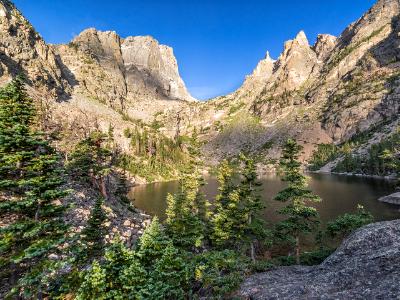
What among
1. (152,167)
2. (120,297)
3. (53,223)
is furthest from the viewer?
(152,167)

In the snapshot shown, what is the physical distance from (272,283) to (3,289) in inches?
766

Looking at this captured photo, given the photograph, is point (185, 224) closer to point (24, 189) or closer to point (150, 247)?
point (150, 247)

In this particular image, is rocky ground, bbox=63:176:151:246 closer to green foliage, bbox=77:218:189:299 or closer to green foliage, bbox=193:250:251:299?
green foliage, bbox=193:250:251:299

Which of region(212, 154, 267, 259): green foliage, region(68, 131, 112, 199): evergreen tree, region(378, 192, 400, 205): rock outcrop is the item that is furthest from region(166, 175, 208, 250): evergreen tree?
region(378, 192, 400, 205): rock outcrop

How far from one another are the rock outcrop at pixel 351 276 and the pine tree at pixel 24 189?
14.0 m

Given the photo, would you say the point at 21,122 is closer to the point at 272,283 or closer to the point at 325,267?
the point at 272,283

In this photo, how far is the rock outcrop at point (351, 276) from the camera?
16.4 metres

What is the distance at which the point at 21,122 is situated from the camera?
52.9 feet

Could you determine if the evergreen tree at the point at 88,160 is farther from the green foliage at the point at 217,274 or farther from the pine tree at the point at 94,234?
the green foliage at the point at 217,274

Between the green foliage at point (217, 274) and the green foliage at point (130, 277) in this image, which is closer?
the green foliage at point (130, 277)

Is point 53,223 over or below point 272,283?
over

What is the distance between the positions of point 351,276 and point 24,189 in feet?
72.4

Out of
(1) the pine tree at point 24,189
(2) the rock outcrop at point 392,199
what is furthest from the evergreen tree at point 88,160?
(2) the rock outcrop at point 392,199

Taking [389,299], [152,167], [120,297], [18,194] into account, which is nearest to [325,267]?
[389,299]
